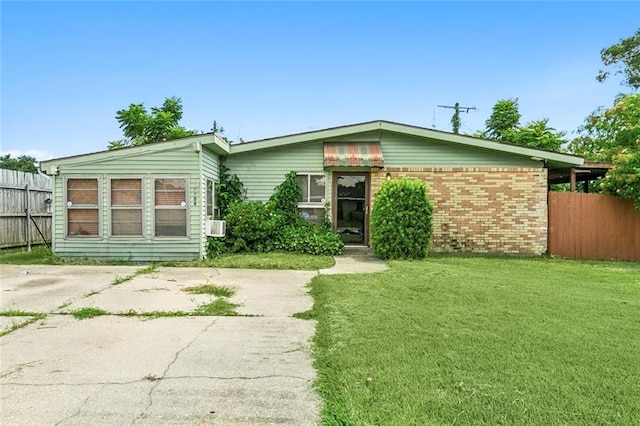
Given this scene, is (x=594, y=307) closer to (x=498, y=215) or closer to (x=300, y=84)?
(x=498, y=215)

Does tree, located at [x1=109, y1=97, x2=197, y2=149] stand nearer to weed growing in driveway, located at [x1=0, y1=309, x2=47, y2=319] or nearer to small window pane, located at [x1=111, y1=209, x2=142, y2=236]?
small window pane, located at [x1=111, y1=209, x2=142, y2=236]

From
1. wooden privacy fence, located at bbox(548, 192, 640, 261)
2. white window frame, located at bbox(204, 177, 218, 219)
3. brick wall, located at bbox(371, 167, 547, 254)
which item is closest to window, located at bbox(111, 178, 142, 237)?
white window frame, located at bbox(204, 177, 218, 219)

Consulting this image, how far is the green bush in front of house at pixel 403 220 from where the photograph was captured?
9.01 metres

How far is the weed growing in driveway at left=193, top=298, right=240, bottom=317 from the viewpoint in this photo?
4703 mm

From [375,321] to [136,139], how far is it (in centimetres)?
2010

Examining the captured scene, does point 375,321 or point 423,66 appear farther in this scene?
point 423,66

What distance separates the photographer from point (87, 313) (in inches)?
182

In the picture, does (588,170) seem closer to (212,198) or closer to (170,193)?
(212,198)

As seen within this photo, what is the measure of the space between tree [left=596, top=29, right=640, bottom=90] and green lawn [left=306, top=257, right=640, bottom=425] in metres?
20.7

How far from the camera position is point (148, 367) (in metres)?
3.10

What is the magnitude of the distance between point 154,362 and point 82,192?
7.29 meters

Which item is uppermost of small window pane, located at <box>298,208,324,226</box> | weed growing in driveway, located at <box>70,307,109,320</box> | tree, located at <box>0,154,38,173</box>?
tree, located at <box>0,154,38,173</box>

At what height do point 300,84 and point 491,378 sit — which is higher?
point 300,84

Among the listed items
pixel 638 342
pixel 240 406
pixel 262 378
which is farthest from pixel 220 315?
pixel 638 342
